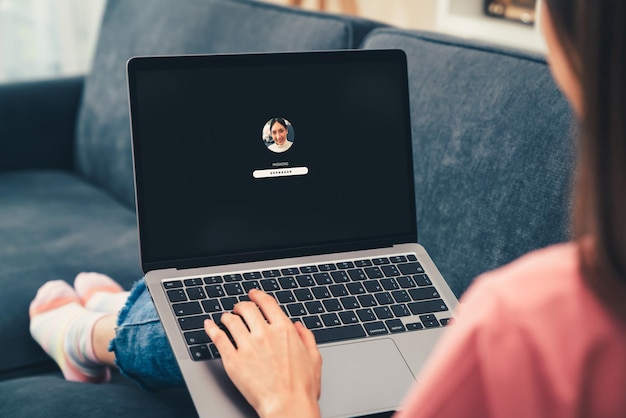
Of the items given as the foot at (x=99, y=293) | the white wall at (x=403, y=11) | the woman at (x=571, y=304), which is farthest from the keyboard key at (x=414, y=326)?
the white wall at (x=403, y=11)

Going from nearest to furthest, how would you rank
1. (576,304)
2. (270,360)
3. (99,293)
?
1. (576,304)
2. (270,360)
3. (99,293)

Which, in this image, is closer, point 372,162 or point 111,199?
point 372,162

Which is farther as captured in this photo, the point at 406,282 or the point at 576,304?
the point at 406,282

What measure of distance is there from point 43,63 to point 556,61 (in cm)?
250

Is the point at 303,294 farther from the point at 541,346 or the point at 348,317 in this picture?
the point at 541,346

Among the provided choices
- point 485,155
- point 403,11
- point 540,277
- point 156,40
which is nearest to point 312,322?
point 485,155

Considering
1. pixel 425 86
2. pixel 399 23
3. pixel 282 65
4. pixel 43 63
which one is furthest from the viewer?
pixel 43 63

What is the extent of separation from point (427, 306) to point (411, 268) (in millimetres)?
68

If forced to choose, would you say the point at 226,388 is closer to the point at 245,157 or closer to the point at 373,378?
the point at 373,378

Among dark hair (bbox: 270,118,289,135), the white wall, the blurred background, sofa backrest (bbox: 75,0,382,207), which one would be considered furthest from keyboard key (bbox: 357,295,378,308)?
the blurred background

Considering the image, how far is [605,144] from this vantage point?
0.42 metres

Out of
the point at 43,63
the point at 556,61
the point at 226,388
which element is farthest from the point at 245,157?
the point at 43,63

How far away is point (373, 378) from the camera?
862 mm

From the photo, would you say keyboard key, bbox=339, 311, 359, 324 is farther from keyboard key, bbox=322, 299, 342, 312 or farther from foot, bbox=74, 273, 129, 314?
foot, bbox=74, 273, 129, 314
